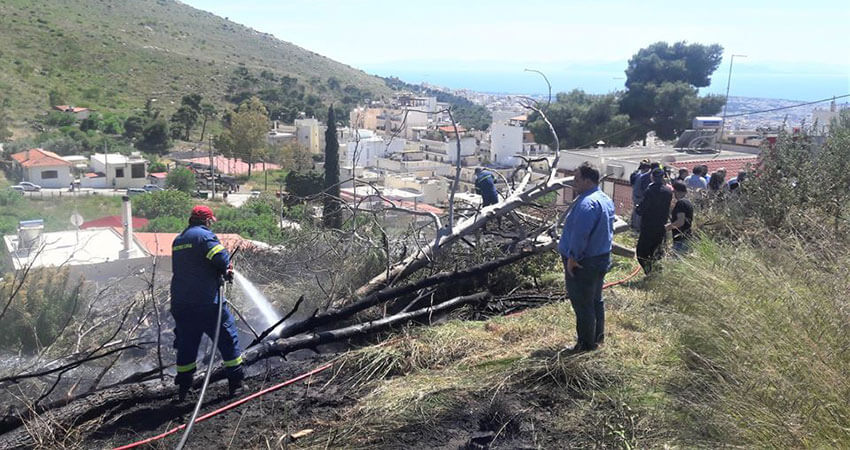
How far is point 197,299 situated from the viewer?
4.45 metres

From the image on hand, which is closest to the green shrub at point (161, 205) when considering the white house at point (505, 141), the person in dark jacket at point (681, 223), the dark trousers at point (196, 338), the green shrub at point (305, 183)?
the green shrub at point (305, 183)

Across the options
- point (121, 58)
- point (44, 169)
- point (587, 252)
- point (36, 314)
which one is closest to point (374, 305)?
point (587, 252)

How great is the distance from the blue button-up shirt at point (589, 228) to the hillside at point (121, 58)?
6331 cm

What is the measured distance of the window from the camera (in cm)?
4438

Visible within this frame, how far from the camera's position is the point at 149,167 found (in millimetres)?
48531

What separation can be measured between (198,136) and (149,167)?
16.1m

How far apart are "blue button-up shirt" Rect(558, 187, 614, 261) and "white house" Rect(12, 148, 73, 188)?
43884mm

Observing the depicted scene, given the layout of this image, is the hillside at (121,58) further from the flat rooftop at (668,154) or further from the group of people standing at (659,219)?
the group of people standing at (659,219)

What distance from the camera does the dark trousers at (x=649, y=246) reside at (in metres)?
6.79

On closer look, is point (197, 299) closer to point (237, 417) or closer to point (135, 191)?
point (237, 417)

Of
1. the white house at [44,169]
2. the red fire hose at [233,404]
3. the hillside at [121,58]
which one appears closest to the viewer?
the red fire hose at [233,404]

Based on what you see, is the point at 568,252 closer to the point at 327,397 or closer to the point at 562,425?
the point at 562,425

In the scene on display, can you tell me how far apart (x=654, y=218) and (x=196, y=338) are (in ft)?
14.5

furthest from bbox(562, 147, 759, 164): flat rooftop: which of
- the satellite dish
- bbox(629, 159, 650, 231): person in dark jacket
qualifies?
the satellite dish
